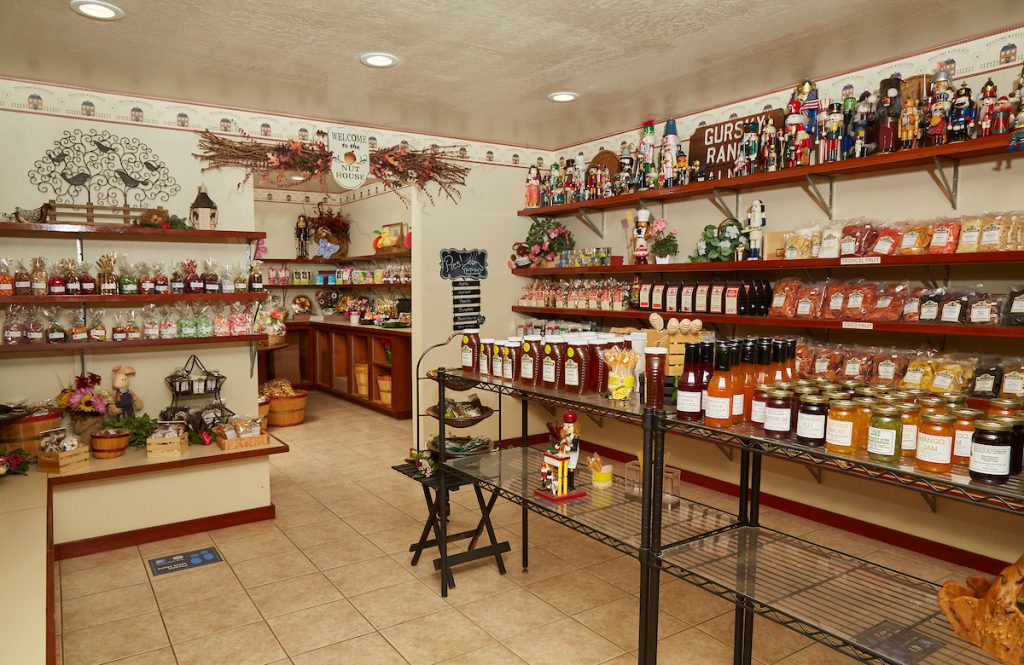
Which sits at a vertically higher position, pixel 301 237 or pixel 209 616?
pixel 301 237

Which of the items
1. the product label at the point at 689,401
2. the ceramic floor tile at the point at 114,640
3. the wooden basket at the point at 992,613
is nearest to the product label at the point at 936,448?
the wooden basket at the point at 992,613

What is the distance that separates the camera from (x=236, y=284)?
448 centimetres

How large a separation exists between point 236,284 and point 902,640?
417 cm

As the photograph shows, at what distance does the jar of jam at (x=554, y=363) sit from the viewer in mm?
2752

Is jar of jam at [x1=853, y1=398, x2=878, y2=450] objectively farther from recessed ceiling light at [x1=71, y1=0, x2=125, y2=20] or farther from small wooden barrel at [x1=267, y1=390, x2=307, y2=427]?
small wooden barrel at [x1=267, y1=390, x2=307, y2=427]

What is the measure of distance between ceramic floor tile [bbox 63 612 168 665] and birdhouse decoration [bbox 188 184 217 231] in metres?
2.43

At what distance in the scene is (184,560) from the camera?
Result: 3.77 m

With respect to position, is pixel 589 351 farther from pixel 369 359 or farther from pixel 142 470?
pixel 369 359

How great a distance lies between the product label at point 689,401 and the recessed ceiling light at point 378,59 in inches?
104

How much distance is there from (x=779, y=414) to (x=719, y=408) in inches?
7.5

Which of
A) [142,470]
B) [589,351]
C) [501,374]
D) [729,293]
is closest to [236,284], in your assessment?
[142,470]

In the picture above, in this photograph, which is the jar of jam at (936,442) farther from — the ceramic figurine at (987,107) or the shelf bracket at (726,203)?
the shelf bracket at (726,203)

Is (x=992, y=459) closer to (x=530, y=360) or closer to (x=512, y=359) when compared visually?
(x=530, y=360)

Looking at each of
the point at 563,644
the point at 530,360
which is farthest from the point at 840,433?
the point at 563,644
